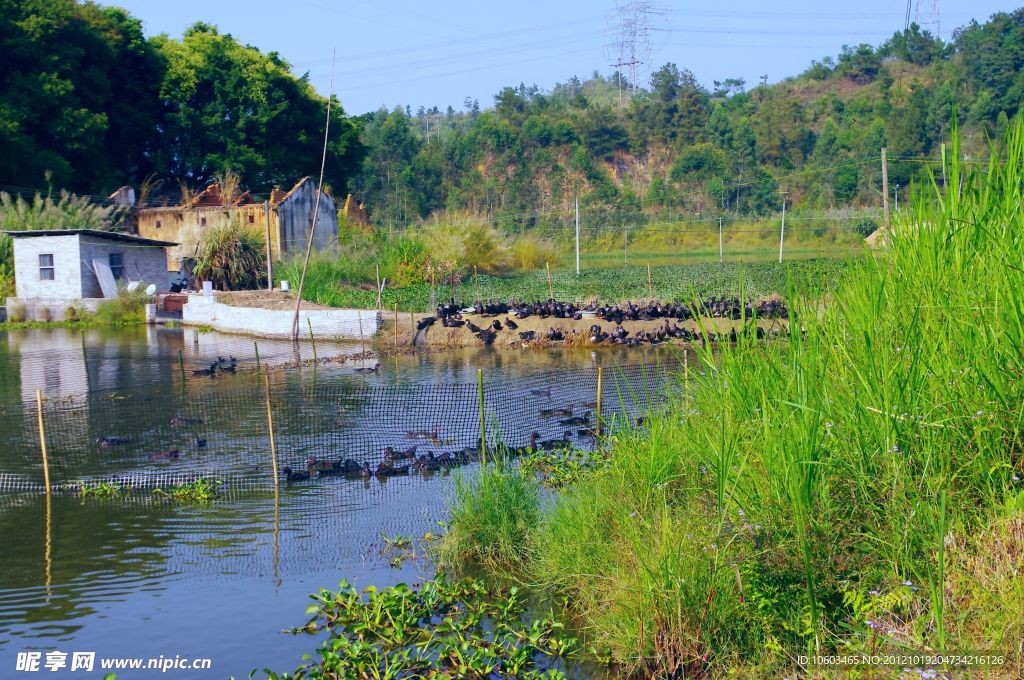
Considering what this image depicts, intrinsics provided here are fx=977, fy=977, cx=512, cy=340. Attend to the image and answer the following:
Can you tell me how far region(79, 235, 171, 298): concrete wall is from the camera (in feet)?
96.7

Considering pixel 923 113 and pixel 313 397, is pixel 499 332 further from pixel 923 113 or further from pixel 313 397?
pixel 923 113

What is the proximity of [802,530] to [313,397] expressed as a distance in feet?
38.0

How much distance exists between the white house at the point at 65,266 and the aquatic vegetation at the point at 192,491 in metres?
21.1

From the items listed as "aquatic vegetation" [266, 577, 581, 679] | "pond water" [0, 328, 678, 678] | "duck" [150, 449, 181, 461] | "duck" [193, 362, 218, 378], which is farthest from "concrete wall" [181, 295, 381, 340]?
"aquatic vegetation" [266, 577, 581, 679]

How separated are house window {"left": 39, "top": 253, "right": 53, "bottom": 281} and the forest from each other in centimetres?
688

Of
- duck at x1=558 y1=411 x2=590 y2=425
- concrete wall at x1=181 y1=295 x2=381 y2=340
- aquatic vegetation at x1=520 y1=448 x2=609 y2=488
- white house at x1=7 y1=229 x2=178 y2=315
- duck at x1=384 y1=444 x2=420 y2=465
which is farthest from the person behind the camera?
white house at x1=7 y1=229 x2=178 y2=315

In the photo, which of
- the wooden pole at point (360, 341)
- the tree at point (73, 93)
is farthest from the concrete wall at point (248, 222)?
the wooden pole at point (360, 341)

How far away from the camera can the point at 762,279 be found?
29156 millimetres

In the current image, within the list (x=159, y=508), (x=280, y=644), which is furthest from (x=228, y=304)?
(x=280, y=644)

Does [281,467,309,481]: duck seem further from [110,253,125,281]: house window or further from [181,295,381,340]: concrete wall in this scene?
[110,253,125,281]: house window

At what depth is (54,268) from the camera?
96.9ft

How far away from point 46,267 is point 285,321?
1038 centimetres

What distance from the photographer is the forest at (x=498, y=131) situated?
122ft

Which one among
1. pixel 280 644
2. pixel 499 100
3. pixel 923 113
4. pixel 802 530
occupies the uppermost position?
pixel 499 100
